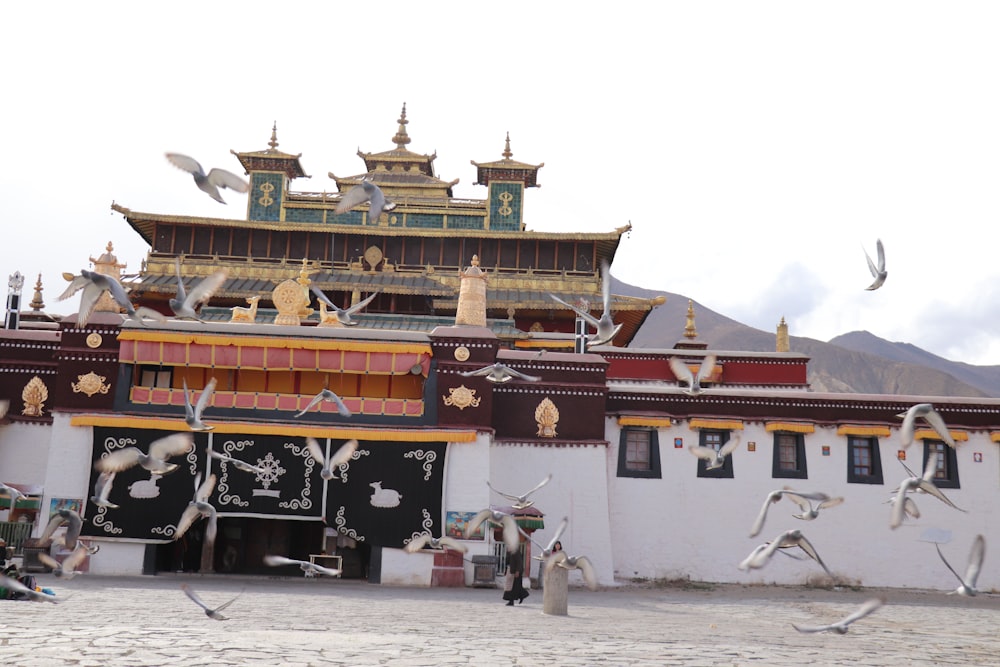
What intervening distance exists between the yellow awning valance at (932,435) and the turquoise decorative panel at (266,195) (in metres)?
26.5

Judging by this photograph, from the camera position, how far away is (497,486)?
26625 mm

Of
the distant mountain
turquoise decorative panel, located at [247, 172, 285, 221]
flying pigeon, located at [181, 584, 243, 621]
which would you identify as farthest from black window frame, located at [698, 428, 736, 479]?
the distant mountain

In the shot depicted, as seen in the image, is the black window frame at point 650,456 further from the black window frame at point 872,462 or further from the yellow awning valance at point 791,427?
the black window frame at point 872,462

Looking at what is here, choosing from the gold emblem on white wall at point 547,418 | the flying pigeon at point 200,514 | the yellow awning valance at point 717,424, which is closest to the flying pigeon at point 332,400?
the flying pigeon at point 200,514

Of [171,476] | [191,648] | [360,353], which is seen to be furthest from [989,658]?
[171,476]

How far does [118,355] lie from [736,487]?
15.6m

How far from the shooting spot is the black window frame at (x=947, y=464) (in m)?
27.6

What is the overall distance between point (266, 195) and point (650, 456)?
2323 cm

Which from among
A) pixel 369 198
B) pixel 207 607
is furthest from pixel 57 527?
pixel 369 198

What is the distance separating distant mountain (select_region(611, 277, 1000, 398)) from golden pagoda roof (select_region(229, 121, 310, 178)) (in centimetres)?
4960

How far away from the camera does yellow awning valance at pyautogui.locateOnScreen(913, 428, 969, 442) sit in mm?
27578

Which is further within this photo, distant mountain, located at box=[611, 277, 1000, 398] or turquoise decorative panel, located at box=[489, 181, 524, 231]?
distant mountain, located at box=[611, 277, 1000, 398]

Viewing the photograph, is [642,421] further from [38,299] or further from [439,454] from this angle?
[38,299]

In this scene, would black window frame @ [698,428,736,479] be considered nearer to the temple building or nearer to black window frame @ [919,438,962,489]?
the temple building
